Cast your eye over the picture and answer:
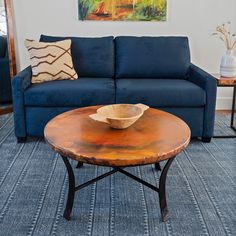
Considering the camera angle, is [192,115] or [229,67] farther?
[229,67]

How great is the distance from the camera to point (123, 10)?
12.5 ft

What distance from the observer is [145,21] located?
3.85m

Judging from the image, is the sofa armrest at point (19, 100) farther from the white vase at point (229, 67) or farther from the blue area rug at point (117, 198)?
the white vase at point (229, 67)

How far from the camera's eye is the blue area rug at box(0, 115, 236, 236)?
181 cm

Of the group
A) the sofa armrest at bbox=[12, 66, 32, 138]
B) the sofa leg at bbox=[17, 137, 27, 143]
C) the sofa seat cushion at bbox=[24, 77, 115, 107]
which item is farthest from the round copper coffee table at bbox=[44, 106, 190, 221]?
→ the sofa leg at bbox=[17, 137, 27, 143]

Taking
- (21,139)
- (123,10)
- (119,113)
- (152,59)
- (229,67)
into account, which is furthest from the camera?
(123,10)

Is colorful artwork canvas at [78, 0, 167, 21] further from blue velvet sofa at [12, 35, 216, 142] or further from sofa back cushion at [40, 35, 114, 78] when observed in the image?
blue velvet sofa at [12, 35, 216, 142]

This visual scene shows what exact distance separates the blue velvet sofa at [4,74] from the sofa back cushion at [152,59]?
4.43ft

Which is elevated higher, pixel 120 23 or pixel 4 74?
pixel 120 23

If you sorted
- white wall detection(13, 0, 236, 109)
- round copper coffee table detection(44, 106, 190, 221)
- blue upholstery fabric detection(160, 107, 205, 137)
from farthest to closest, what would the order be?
white wall detection(13, 0, 236, 109) < blue upholstery fabric detection(160, 107, 205, 137) < round copper coffee table detection(44, 106, 190, 221)

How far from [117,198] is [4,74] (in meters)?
2.43

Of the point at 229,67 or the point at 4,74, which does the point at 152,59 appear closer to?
the point at 229,67

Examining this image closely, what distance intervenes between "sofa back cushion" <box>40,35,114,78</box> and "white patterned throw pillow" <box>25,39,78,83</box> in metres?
0.16

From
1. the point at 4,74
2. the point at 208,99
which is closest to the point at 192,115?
the point at 208,99
